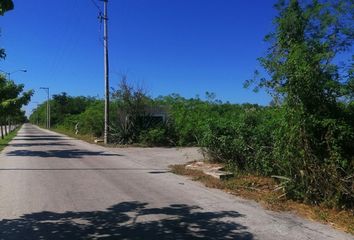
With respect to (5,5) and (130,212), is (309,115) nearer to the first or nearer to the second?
(130,212)

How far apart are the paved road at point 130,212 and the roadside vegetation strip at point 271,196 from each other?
335mm

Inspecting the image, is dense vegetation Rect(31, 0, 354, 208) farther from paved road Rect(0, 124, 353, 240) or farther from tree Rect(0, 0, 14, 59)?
tree Rect(0, 0, 14, 59)

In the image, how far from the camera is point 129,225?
7.72 metres

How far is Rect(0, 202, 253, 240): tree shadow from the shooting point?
7.11 meters

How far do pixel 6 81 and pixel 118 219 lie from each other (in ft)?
96.0

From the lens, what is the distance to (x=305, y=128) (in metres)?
9.46

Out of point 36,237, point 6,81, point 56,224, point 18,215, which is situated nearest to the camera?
point 36,237

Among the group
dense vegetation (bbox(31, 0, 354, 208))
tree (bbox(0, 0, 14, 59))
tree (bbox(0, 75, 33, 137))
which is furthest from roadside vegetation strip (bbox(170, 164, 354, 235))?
tree (bbox(0, 75, 33, 137))

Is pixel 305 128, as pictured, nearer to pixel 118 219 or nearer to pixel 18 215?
pixel 118 219

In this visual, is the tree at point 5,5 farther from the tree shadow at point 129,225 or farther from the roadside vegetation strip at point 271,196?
the roadside vegetation strip at point 271,196

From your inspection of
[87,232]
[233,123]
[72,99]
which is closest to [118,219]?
[87,232]

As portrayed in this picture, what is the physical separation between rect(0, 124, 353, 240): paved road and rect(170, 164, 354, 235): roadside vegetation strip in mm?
335

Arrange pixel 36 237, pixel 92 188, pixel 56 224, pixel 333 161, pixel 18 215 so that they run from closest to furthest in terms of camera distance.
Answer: pixel 36 237, pixel 56 224, pixel 18 215, pixel 333 161, pixel 92 188

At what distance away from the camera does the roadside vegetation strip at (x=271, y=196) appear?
27.2ft
